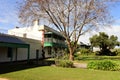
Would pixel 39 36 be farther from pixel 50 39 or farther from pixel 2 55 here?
pixel 2 55

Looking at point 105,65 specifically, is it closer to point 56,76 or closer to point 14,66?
point 56,76

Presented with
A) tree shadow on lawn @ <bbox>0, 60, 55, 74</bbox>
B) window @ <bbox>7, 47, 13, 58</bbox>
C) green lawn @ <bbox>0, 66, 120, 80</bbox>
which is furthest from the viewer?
window @ <bbox>7, 47, 13, 58</bbox>

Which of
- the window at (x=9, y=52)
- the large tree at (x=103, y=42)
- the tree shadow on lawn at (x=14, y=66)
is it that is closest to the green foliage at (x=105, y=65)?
the tree shadow on lawn at (x=14, y=66)

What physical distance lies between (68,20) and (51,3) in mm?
3874

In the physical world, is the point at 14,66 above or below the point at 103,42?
below

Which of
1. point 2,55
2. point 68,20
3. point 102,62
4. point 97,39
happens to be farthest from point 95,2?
point 97,39

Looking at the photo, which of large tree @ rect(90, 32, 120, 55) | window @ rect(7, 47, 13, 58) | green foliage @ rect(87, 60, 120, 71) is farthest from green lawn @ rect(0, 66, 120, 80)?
large tree @ rect(90, 32, 120, 55)

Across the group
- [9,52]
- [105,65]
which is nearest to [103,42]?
[9,52]

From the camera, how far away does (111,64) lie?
24.0m

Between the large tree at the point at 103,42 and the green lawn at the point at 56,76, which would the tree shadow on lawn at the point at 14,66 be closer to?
the green lawn at the point at 56,76

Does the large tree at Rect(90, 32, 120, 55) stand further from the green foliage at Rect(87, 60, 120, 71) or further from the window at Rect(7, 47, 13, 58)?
the green foliage at Rect(87, 60, 120, 71)

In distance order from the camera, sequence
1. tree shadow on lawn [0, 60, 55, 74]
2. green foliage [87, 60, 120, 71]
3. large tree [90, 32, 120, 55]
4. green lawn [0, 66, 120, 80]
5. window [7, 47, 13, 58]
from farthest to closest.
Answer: large tree [90, 32, 120, 55] < window [7, 47, 13, 58] < green foliage [87, 60, 120, 71] < tree shadow on lawn [0, 60, 55, 74] < green lawn [0, 66, 120, 80]

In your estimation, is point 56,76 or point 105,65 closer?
point 56,76

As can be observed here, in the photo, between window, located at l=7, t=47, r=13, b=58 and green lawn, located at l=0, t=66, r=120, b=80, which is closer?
green lawn, located at l=0, t=66, r=120, b=80
